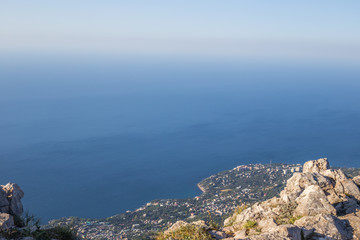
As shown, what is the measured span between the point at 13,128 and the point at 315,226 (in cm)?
15665

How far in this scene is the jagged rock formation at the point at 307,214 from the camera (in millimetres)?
5779

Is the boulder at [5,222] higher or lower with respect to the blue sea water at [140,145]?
higher

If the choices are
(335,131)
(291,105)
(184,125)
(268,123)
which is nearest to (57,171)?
(184,125)

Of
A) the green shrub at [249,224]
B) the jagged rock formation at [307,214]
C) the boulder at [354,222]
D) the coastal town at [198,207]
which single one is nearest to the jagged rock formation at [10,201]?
→ the jagged rock formation at [307,214]

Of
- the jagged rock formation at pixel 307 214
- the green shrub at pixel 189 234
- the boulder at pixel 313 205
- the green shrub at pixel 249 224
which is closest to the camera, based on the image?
the jagged rock formation at pixel 307 214

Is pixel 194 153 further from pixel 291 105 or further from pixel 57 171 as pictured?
pixel 291 105

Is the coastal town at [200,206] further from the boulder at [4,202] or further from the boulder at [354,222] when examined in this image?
the boulder at [354,222]

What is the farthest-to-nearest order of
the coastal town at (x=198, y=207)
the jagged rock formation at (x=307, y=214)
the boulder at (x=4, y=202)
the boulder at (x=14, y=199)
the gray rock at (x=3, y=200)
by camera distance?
the coastal town at (x=198, y=207) < the boulder at (x=14, y=199) < the gray rock at (x=3, y=200) < the boulder at (x=4, y=202) < the jagged rock formation at (x=307, y=214)

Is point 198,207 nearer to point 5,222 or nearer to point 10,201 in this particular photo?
point 10,201

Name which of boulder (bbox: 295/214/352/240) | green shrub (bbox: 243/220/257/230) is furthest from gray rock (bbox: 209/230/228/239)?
boulder (bbox: 295/214/352/240)

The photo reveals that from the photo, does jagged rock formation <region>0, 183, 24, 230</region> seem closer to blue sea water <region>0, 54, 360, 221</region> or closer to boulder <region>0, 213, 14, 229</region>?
boulder <region>0, 213, 14, 229</region>

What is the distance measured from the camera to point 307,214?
283 inches

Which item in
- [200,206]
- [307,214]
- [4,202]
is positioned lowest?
[200,206]

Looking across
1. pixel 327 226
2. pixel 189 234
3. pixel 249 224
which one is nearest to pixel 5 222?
pixel 189 234
